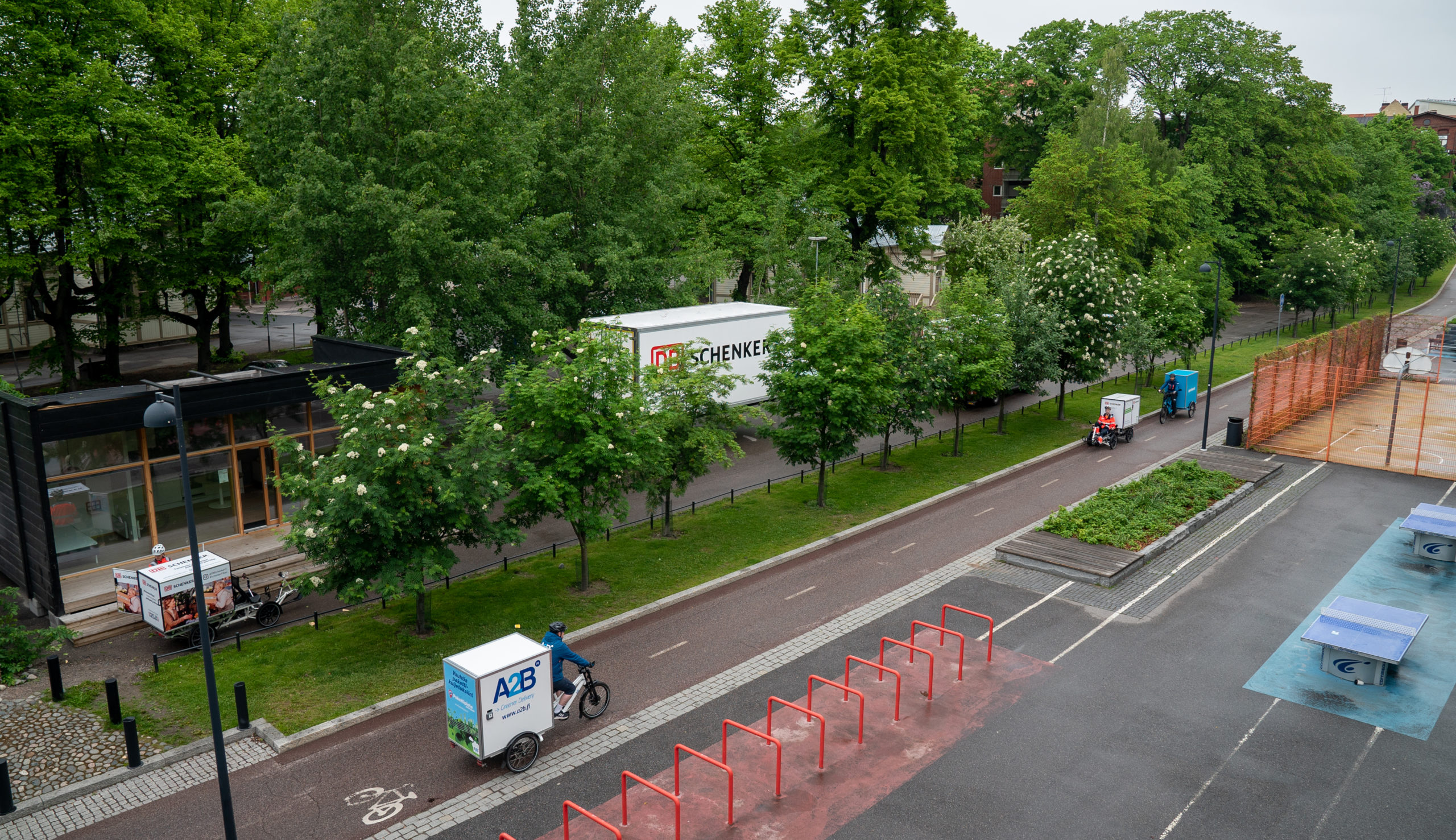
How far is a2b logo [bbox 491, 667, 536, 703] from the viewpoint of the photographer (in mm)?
14180

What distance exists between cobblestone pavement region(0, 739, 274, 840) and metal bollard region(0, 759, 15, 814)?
0.79 ft

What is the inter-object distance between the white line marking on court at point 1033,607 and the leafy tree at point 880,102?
2327 centimetres

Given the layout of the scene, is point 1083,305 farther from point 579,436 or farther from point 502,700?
point 502,700

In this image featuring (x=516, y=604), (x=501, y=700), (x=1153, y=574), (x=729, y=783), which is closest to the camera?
(x=729, y=783)

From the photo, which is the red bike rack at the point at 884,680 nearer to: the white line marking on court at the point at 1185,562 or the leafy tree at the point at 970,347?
the white line marking on court at the point at 1185,562

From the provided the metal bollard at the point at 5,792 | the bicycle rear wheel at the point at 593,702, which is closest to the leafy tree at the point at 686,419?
the bicycle rear wheel at the point at 593,702

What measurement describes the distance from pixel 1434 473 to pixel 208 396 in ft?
116

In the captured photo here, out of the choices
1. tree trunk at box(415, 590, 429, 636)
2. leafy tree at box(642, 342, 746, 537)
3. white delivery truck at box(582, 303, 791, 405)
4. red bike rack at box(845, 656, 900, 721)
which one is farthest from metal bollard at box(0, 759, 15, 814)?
white delivery truck at box(582, 303, 791, 405)

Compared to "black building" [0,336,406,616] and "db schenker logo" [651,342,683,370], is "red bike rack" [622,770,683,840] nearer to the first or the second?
"black building" [0,336,406,616]

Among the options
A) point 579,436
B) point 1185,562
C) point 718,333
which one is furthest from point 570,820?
point 718,333

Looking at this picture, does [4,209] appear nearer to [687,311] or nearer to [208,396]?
[208,396]

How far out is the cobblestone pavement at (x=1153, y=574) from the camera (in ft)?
69.2

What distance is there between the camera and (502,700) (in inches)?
561

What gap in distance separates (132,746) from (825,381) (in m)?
17.3
